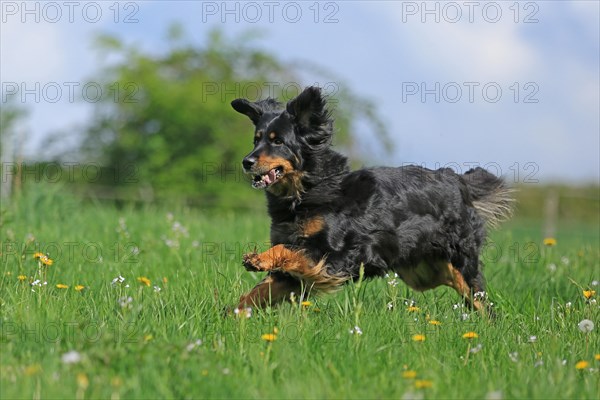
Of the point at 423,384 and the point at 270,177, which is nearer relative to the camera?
the point at 423,384

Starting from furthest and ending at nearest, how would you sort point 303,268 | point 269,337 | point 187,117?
1. point 187,117
2. point 303,268
3. point 269,337

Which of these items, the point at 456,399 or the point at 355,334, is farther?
the point at 355,334

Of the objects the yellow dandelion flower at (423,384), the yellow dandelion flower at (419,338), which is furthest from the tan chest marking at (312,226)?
the yellow dandelion flower at (423,384)

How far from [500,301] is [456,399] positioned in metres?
2.50

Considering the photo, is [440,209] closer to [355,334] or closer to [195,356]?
[355,334]

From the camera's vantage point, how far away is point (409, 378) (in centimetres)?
337

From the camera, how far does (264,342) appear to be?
3.79m

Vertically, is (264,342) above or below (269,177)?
below

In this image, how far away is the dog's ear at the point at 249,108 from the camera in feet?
18.7

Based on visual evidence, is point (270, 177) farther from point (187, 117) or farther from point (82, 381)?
point (187, 117)

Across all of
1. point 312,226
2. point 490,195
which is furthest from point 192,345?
point 490,195

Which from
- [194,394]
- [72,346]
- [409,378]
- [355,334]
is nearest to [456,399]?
[409,378]

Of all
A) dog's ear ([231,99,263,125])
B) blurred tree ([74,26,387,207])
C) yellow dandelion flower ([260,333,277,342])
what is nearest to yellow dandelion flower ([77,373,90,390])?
yellow dandelion flower ([260,333,277,342])

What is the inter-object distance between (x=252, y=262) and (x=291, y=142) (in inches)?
38.0
